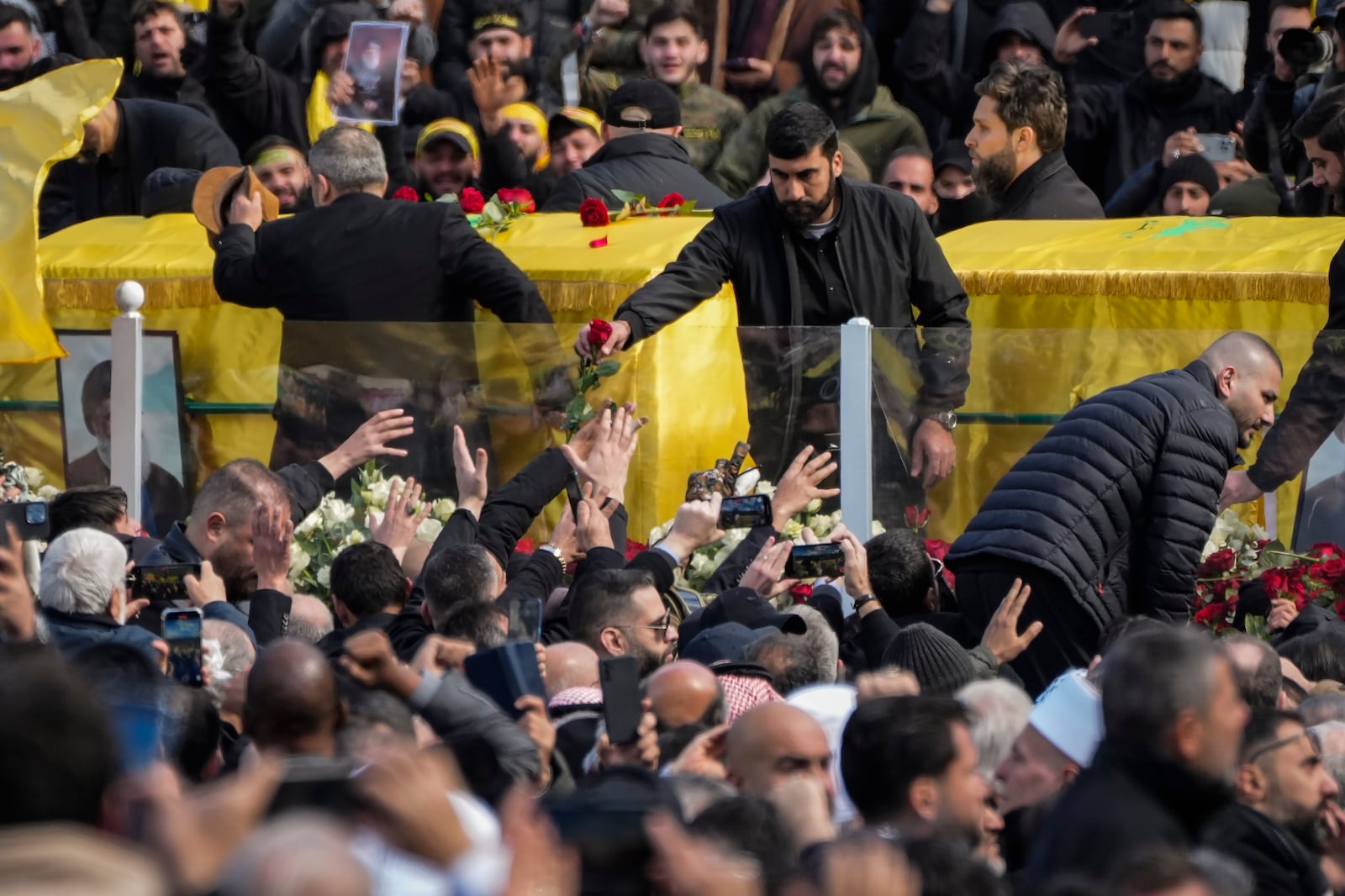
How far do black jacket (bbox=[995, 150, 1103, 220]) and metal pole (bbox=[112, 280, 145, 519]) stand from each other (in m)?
3.68

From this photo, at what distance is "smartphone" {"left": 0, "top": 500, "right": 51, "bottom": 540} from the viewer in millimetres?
7582

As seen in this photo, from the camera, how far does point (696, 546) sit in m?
8.03

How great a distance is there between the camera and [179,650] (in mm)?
6004

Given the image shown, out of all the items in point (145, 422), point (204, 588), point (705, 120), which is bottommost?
point (145, 422)

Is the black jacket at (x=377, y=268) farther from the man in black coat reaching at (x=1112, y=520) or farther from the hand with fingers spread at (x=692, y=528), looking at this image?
the man in black coat reaching at (x=1112, y=520)

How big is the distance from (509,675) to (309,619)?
Result: 213 centimetres

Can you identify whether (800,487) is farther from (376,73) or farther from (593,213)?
(376,73)

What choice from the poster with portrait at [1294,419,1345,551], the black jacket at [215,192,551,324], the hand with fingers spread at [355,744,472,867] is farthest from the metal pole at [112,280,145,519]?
the hand with fingers spread at [355,744,472,867]

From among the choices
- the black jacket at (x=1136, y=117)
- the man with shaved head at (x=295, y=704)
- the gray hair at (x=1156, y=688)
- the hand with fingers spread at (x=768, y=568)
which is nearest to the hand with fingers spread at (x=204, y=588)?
the hand with fingers spread at (x=768, y=568)

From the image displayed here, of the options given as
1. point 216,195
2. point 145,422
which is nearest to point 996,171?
point 216,195

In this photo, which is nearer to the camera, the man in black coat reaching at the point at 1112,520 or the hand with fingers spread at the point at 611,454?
the man in black coat reaching at the point at 1112,520

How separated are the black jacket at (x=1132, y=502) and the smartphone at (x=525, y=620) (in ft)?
6.93

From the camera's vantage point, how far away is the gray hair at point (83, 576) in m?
6.59

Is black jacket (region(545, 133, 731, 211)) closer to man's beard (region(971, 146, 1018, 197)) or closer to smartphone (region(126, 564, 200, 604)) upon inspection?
man's beard (region(971, 146, 1018, 197))
